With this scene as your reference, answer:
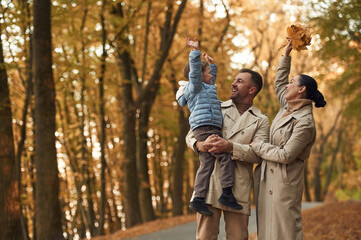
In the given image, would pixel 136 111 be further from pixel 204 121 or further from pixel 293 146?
pixel 293 146

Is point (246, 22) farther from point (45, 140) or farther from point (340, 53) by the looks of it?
point (45, 140)

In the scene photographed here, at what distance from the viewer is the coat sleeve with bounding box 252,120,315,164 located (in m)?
4.00

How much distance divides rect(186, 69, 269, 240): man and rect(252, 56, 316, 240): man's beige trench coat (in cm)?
13

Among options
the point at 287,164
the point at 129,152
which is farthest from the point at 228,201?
the point at 129,152

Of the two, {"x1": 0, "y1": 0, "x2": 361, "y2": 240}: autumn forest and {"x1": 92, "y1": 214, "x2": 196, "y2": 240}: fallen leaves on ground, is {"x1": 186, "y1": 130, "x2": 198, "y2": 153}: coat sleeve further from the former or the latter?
{"x1": 92, "y1": 214, "x2": 196, "y2": 240}: fallen leaves on ground

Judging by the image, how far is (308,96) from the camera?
426 cm

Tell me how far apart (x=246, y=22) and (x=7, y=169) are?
624 inches

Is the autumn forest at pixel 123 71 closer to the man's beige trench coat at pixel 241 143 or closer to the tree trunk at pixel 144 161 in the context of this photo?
the tree trunk at pixel 144 161

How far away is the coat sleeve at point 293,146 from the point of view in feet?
13.1

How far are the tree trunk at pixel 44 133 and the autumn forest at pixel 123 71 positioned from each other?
0.02 m

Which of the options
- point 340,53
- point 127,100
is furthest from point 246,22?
point 340,53

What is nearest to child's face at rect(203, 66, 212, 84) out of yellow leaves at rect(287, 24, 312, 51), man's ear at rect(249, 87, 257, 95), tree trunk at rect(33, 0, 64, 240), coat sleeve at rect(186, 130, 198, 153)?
man's ear at rect(249, 87, 257, 95)

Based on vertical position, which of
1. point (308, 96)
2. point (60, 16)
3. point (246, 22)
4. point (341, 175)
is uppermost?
point (246, 22)

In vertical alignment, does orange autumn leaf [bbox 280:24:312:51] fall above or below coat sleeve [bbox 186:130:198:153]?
above
